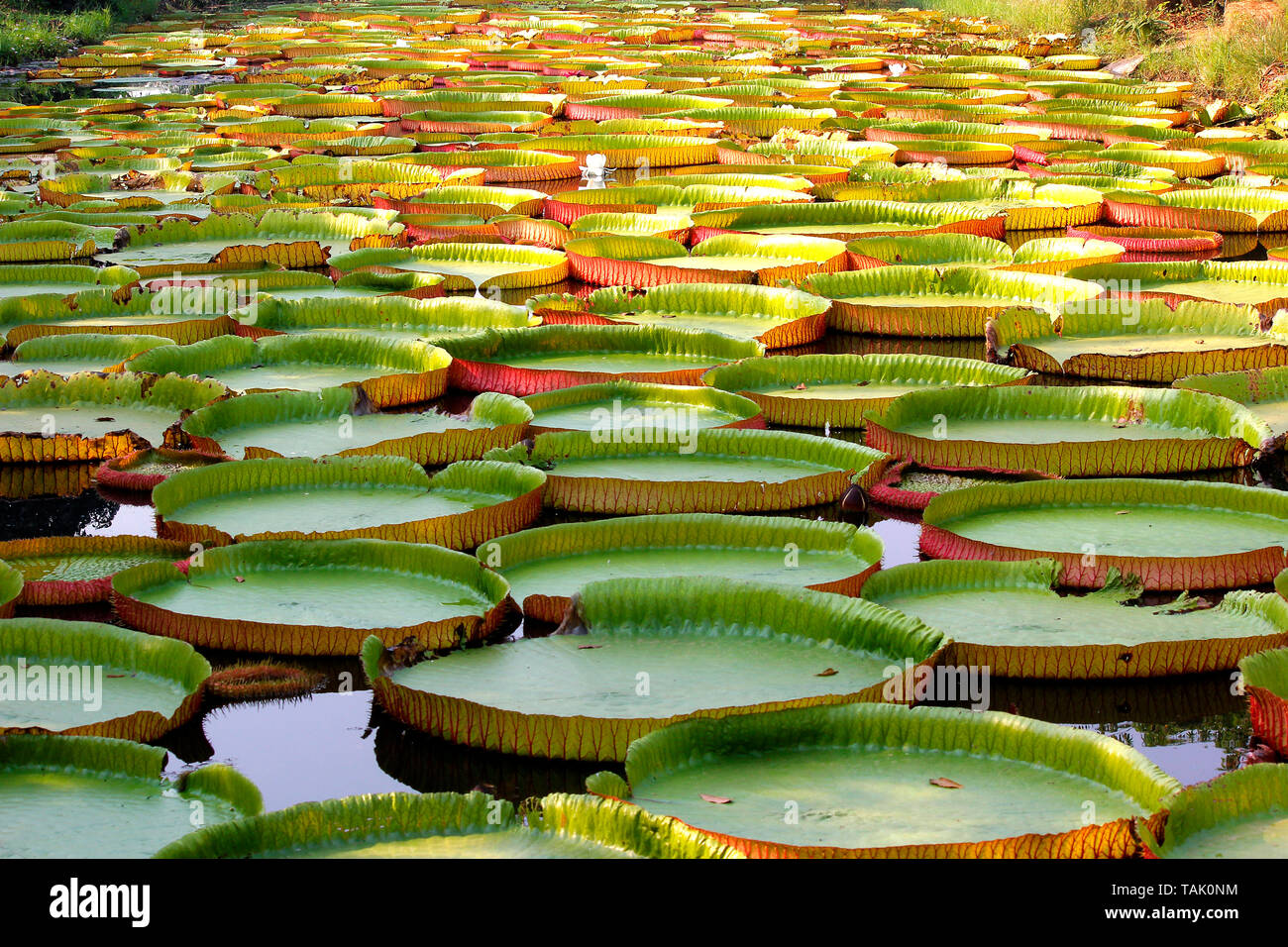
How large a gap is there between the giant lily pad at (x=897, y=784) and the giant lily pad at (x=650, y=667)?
9 centimetres

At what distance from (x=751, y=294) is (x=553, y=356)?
1.11m

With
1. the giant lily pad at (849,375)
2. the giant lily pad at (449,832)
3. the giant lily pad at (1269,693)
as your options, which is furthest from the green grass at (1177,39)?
the giant lily pad at (449,832)

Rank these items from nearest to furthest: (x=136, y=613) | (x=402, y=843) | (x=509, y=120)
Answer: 1. (x=402, y=843)
2. (x=136, y=613)
3. (x=509, y=120)

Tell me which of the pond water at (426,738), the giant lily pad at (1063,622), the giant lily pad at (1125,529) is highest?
the giant lily pad at (1125,529)

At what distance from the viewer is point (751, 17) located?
97.9 ft

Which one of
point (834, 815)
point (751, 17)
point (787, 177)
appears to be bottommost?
point (834, 815)

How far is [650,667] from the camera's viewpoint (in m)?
3.29

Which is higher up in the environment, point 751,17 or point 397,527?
point 751,17

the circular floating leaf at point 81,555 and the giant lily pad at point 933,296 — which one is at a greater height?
the giant lily pad at point 933,296

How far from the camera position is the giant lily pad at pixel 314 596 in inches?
136

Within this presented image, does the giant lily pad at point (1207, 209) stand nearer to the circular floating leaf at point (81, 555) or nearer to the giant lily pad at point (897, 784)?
the circular floating leaf at point (81, 555)

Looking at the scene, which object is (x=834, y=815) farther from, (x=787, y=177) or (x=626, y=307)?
(x=787, y=177)

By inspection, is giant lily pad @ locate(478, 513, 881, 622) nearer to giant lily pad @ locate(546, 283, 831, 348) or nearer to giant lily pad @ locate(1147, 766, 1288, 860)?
giant lily pad @ locate(1147, 766, 1288, 860)
